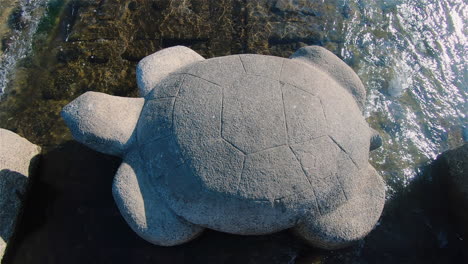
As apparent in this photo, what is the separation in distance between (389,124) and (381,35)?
4.50 ft

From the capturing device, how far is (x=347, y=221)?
2953 mm

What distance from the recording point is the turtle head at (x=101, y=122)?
3.02 meters

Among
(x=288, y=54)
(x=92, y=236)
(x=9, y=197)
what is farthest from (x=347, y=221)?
(x=9, y=197)

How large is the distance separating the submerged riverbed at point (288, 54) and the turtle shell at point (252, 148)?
123 cm

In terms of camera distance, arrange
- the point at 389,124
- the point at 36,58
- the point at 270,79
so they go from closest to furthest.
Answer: the point at 270,79 → the point at 389,124 → the point at 36,58

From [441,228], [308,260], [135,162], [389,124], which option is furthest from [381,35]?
[135,162]

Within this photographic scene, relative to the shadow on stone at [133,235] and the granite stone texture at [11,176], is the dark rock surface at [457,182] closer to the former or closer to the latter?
the shadow on stone at [133,235]

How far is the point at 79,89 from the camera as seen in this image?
14.5ft

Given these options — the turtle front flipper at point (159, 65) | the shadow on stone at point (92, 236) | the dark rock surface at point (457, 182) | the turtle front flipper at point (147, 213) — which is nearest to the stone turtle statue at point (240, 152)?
the turtle front flipper at point (147, 213)

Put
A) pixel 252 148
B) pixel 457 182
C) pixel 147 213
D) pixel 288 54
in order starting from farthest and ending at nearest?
pixel 288 54
pixel 457 182
pixel 147 213
pixel 252 148

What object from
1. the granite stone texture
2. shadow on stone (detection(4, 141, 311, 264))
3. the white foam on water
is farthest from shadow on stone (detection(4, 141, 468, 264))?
the white foam on water

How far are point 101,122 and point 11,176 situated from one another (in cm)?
122

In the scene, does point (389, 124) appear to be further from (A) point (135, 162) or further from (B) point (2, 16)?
(B) point (2, 16)

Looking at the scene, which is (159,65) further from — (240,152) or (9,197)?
(9,197)
